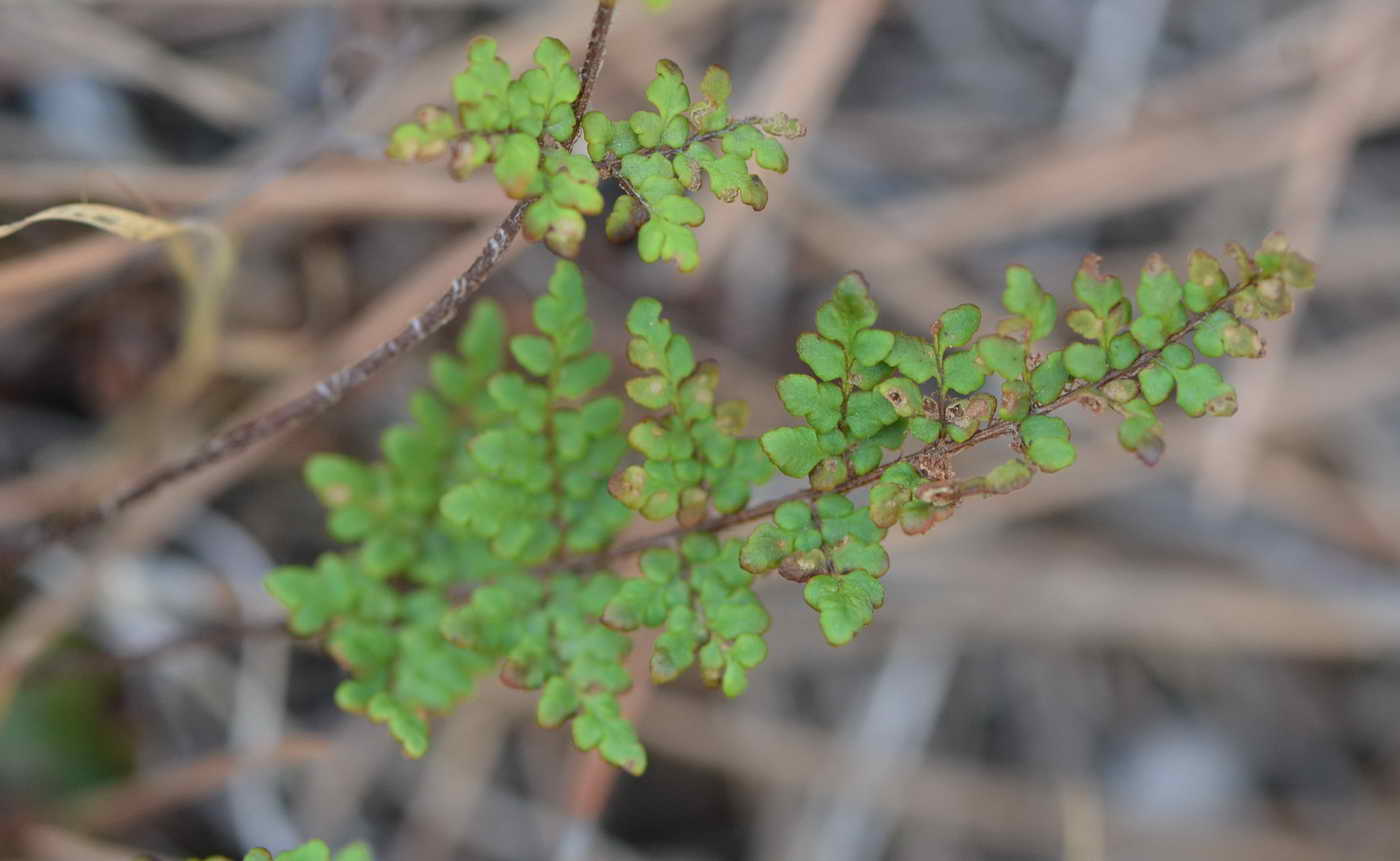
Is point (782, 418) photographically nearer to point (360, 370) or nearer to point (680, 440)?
A: point (680, 440)

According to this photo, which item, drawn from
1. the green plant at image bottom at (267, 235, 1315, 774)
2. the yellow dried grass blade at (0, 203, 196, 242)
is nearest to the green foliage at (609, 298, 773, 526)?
the green plant at image bottom at (267, 235, 1315, 774)

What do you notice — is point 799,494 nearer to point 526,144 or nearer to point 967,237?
point 526,144

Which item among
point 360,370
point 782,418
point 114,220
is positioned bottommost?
point 360,370

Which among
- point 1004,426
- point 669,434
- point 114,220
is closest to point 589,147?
point 669,434

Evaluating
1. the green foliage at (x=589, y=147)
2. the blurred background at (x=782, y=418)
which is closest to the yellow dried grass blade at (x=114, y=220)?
the blurred background at (x=782, y=418)

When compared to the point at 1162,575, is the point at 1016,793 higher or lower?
lower

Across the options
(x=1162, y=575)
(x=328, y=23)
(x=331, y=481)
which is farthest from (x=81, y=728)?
(x=1162, y=575)

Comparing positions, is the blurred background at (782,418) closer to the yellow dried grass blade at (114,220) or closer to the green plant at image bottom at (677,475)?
the yellow dried grass blade at (114,220)
